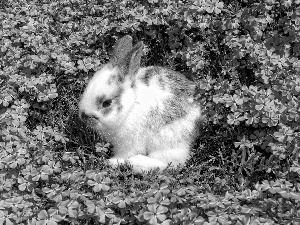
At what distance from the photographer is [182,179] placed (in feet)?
16.0

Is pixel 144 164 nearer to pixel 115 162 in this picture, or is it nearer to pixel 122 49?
pixel 115 162

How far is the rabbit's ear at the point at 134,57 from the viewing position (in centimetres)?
499

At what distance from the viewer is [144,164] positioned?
5.24m

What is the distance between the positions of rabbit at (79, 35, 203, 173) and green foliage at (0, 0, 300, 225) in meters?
0.18

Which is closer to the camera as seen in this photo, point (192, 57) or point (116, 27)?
point (192, 57)

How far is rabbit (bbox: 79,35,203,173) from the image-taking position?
507 centimetres

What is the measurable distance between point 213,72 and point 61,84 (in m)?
2.04

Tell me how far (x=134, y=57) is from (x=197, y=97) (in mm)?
876

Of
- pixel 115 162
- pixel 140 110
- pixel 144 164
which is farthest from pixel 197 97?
pixel 115 162

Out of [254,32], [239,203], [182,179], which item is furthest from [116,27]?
[239,203]

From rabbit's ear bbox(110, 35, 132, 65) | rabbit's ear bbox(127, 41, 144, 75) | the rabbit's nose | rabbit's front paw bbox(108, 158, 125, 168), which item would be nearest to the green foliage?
rabbit's front paw bbox(108, 158, 125, 168)

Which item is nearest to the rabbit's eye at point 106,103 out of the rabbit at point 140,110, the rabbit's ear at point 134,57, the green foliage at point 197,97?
the rabbit at point 140,110

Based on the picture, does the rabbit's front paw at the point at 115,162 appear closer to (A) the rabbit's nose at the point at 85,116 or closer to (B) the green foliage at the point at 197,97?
(B) the green foliage at the point at 197,97

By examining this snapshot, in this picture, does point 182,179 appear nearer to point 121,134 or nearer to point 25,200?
point 121,134
